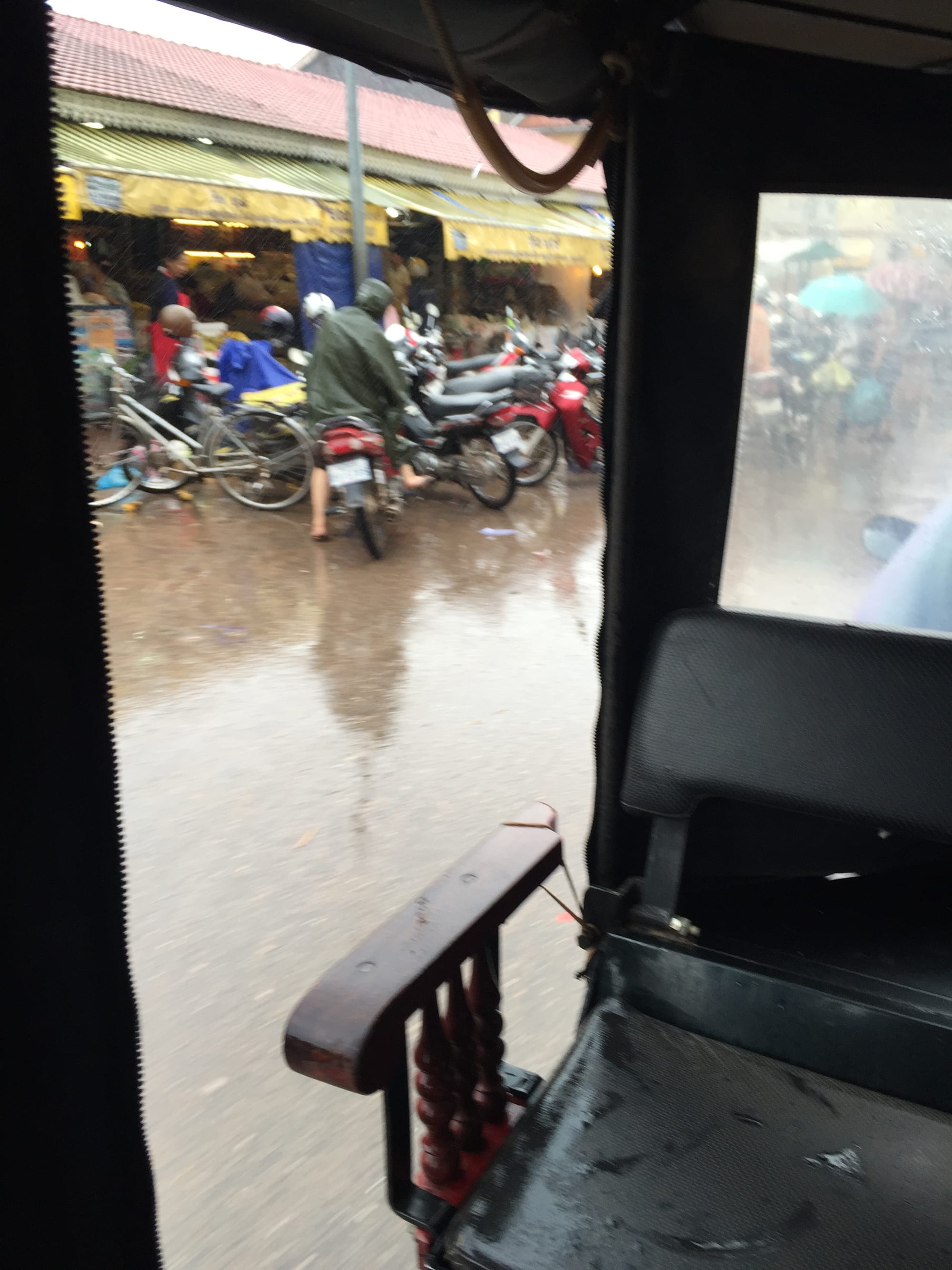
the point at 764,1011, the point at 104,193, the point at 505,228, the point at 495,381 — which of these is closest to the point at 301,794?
the point at 764,1011

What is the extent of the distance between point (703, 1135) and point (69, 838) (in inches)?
41.5

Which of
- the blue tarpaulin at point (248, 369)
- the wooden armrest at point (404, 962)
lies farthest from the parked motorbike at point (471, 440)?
the wooden armrest at point (404, 962)

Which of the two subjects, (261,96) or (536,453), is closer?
(536,453)

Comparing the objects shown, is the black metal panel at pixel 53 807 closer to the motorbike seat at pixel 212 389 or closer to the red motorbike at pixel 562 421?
the red motorbike at pixel 562 421

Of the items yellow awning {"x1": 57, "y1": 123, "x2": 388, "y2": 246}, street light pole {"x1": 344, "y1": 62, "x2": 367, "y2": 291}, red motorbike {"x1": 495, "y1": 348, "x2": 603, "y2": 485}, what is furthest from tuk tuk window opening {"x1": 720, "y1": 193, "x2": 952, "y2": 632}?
street light pole {"x1": 344, "y1": 62, "x2": 367, "y2": 291}

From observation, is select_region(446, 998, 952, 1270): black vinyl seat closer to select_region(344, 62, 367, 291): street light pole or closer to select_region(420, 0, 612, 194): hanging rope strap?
select_region(420, 0, 612, 194): hanging rope strap

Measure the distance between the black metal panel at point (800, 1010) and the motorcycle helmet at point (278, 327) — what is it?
902cm

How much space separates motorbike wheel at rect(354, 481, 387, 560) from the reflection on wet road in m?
0.14

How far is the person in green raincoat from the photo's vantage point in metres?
6.81

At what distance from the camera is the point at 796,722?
66.2 inches

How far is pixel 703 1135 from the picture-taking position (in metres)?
1.44

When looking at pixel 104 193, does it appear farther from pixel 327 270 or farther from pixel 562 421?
pixel 562 421

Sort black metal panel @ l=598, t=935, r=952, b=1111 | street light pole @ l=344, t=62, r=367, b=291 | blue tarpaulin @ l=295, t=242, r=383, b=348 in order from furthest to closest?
blue tarpaulin @ l=295, t=242, r=383, b=348 → street light pole @ l=344, t=62, r=367, b=291 → black metal panel @ l=598, t=935, r=952, b=1111

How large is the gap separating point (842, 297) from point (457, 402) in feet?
22.4
